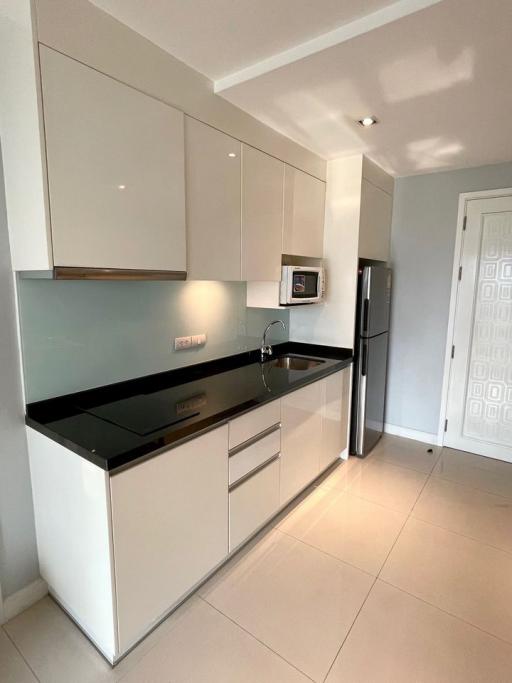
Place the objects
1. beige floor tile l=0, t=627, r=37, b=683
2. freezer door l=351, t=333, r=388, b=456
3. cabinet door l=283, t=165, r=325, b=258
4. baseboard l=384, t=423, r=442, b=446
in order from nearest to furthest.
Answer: beige floor tile l=0, t=627, r=37, b=683, cabinet door l=283, t=165, r=325, b=258, freezer door l=351, t=333, r=388, b=456, baseboard l=384, t=423, r=442, b=446

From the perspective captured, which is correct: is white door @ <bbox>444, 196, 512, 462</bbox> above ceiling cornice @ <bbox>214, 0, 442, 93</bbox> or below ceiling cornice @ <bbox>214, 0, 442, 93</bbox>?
below

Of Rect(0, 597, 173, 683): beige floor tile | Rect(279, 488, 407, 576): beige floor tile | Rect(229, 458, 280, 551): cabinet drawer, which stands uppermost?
Rect(229, 458, 280, 551): cabinet drawer

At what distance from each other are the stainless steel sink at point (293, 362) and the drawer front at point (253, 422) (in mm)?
850

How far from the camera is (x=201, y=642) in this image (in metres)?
1.57

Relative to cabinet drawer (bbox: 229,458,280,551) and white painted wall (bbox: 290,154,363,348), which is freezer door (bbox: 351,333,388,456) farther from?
cabinet drawer (bbox: 229,458,280,551)

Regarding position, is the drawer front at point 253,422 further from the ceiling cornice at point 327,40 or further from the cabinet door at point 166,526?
the ceiling cornice at point 327,40

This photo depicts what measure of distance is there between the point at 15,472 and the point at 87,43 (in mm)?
1721

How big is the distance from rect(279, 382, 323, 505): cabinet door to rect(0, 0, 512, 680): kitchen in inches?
0.6

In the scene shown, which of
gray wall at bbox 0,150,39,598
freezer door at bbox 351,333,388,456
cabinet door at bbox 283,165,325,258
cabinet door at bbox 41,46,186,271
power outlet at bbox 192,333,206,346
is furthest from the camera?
freezer door at bbox 351,333,388,456

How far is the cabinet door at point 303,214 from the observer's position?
8.20ft

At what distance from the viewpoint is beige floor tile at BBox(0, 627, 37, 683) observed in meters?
1.42

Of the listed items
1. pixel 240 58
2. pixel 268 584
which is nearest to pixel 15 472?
pixel 268 584

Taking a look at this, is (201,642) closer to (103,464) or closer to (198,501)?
(198,501)

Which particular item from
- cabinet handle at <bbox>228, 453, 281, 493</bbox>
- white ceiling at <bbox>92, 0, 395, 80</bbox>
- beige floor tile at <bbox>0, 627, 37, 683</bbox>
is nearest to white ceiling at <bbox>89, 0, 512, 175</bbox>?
white ceiling at <bbox>92, 0, 395, 80</bbox>
